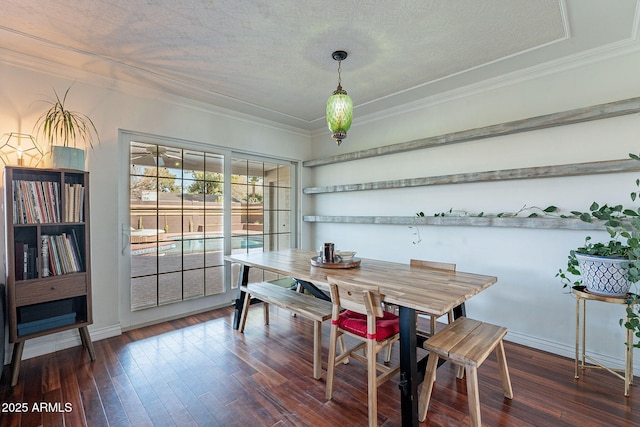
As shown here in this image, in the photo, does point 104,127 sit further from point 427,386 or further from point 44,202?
point 427,386

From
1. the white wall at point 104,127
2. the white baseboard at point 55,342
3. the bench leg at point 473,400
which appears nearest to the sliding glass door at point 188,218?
the white wall at point 104,127

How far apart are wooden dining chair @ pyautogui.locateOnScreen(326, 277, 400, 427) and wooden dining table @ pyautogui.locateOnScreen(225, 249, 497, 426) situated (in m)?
0.12

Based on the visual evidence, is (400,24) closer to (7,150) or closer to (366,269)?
(366,269)

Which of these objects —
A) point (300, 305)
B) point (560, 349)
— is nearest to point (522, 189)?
point (560, 349)

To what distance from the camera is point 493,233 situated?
2943 mm

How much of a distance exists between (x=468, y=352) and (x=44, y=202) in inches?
128

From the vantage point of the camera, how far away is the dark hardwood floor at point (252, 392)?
1787 mm

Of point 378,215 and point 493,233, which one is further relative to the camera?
point 378,215

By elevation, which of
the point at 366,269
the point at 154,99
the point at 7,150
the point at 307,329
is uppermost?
the point at 154,99

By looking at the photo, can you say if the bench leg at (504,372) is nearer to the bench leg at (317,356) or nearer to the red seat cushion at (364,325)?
the red seat cushion at (364,325)

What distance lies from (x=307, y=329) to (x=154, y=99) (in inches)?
119

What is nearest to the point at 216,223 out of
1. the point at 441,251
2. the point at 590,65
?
the point at 441,251

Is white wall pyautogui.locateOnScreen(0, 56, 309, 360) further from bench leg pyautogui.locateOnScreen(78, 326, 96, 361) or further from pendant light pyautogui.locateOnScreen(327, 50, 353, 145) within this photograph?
pendant light pyautogui.locateOnScreen(327, 50, 353, 145)

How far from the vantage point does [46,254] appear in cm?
236
